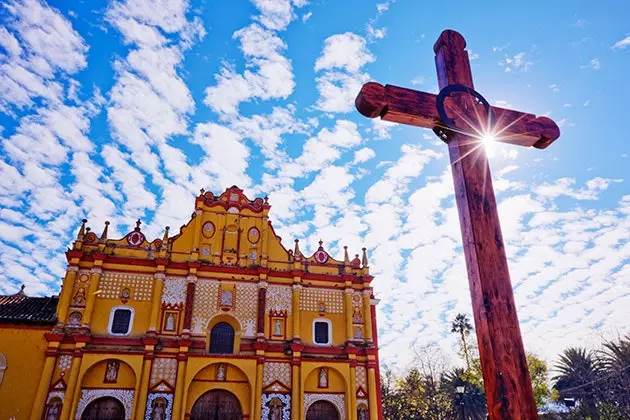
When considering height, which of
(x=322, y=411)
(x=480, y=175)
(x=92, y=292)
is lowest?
(x=322, y=411)

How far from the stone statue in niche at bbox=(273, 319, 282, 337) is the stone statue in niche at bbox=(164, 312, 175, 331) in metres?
4.40

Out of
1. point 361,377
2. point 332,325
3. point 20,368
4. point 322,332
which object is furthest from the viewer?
point 332,325

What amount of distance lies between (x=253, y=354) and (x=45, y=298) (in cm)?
980

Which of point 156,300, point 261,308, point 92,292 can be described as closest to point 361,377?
point 261,308

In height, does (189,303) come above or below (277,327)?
above

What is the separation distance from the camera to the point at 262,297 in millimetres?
20703

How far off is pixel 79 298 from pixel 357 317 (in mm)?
12353

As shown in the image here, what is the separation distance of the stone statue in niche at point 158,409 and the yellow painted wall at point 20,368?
4396 millimetres

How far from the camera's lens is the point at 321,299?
2158cm

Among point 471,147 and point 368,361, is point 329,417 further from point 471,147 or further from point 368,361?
point 471,147

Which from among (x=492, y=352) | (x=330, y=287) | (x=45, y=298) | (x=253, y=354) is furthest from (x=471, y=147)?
(x=45, y=298)

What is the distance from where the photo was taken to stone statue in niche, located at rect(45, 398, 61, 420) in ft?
54.7

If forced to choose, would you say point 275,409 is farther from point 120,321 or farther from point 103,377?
point 120,321

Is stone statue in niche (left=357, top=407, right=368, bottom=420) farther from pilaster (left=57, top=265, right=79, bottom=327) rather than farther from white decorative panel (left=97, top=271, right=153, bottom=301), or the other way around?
pilaster (left=57, top=265, right=79, bottom=327)
